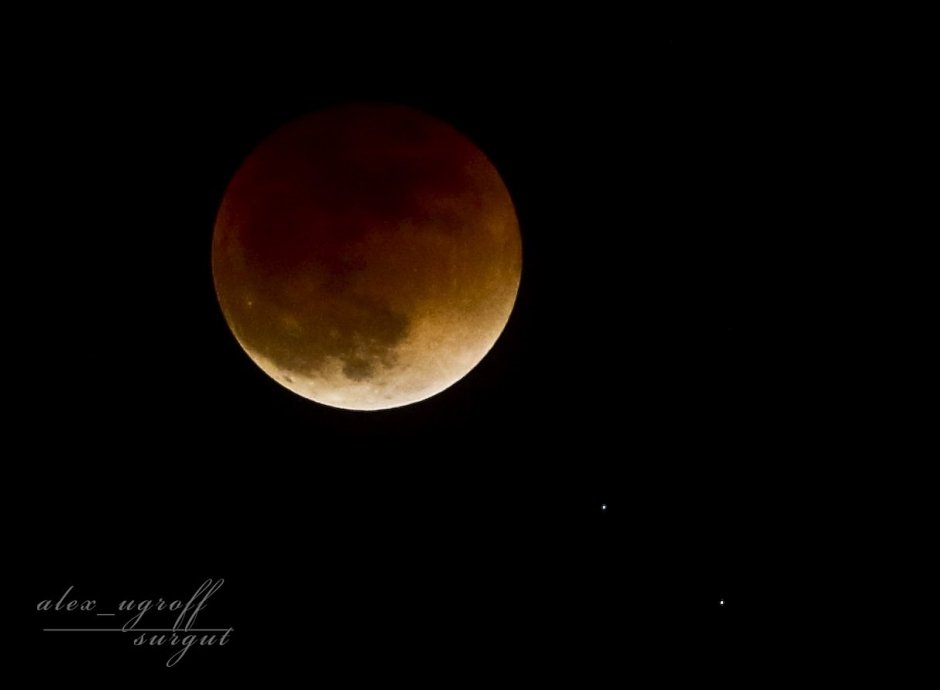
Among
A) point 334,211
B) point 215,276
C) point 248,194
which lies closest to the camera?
point 334,211

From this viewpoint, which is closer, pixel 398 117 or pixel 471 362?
pixel 398 117

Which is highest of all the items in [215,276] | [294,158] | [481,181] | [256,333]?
[481,181]

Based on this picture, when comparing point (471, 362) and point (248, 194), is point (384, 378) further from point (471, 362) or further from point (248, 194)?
point (248, 194)

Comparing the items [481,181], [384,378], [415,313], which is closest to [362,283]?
[415,313]

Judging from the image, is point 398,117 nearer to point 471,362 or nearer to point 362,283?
point 362,283

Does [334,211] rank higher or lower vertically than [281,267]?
higher

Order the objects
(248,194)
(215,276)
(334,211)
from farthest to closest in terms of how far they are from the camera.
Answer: (215,276) → (248,194) → (334,211)

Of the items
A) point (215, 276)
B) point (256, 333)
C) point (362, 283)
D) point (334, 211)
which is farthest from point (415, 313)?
point (215, 276)
